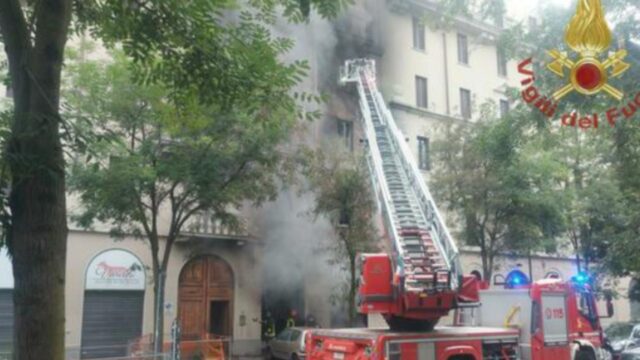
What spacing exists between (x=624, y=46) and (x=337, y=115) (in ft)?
57.6

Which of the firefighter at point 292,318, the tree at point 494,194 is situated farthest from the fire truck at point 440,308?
the firefighter at point 292,318

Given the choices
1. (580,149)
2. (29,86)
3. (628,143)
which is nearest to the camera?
(29,86)

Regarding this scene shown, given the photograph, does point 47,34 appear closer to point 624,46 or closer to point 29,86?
point 29,86

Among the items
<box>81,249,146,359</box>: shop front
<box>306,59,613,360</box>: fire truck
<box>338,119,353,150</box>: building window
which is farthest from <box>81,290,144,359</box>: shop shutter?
<box>338,119,353,150</box>: building window

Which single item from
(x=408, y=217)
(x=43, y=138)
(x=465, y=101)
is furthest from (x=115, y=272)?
(x=465, y=101)

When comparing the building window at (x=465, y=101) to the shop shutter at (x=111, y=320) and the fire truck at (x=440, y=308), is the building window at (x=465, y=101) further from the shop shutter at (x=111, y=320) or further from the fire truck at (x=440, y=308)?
the shop shutter at (x=111, y=320)

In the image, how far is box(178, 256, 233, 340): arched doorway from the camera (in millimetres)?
20750

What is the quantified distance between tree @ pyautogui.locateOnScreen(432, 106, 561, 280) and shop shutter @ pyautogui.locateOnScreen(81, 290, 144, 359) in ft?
33.8

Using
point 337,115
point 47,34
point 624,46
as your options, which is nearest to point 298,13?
point 47,34

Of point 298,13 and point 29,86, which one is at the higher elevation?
point 298,13

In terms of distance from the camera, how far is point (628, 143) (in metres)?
9.43

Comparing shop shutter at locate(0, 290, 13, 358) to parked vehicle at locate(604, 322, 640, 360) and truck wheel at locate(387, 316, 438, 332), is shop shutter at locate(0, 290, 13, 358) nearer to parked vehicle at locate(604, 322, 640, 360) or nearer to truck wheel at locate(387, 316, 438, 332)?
truck wheel at locate(387, 316, 438, 332)

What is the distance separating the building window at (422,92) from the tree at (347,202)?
9.34 meters

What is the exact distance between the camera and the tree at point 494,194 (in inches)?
806
